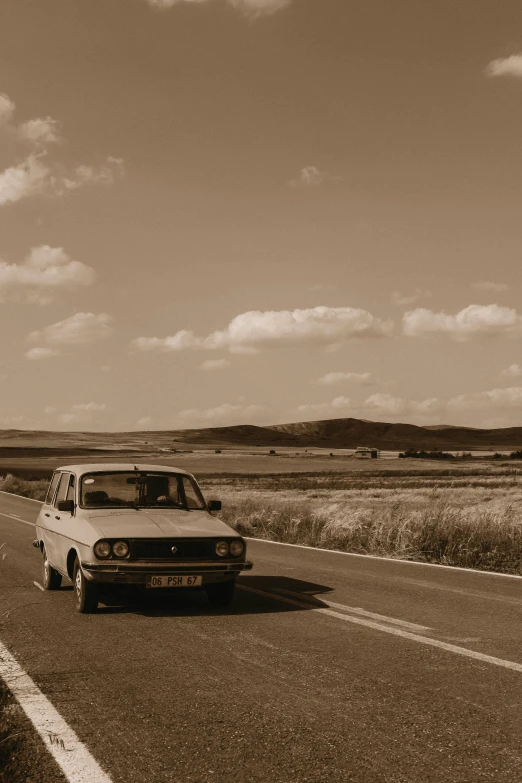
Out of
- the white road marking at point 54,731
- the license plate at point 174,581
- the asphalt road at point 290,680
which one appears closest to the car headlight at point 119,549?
the license plate at point 174,581

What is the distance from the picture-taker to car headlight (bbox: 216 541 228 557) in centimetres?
890

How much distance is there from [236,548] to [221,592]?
53 centimetres

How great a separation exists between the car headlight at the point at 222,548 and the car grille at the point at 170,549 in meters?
0.07

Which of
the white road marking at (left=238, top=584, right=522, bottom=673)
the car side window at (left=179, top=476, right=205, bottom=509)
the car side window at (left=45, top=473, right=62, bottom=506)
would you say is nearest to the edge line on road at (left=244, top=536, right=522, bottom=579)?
the white road marking at (left=238, top=584, right=522, bottom=673)

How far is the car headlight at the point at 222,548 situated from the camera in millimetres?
8898

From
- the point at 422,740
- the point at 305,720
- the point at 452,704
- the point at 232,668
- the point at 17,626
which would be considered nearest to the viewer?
the point at 422,740

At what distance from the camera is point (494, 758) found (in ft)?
14.2

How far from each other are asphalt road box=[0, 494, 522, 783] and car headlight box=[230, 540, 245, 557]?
2.03ft

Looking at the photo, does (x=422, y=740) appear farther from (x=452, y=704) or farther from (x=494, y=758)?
(x=452, y=704)

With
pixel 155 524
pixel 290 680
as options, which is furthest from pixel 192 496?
pixel 290 680

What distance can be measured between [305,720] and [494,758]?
1157mm

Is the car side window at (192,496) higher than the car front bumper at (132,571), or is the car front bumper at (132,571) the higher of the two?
the car side window at (192,496)

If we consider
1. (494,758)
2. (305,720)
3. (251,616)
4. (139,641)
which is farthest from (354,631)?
(494,758)

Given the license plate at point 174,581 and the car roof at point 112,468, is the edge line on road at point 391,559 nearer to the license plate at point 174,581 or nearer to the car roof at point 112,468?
the car roof at point 112,468
